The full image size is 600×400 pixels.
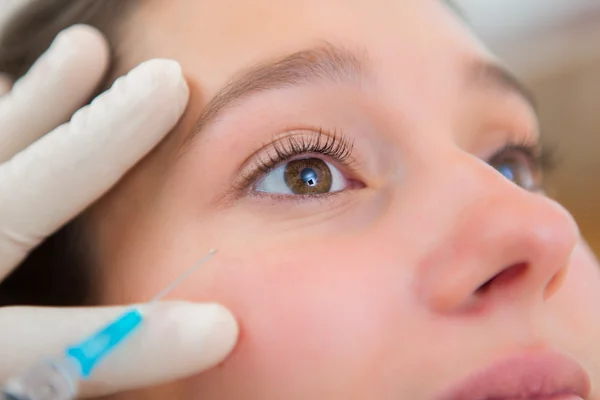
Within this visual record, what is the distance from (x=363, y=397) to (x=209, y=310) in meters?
0.17

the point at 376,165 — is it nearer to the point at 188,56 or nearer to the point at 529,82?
the point at 188,56

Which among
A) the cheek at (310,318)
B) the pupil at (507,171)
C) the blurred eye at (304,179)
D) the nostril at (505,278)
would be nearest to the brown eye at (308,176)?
the blurred eye at (304,179)

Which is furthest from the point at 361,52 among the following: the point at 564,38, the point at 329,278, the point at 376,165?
the point at 564,38

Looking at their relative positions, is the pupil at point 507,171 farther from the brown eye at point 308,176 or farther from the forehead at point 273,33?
the brown eye at point 308,176

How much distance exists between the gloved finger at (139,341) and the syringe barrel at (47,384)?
78 millimetres

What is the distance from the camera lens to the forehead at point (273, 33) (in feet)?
2.27

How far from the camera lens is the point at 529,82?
5.29 ft

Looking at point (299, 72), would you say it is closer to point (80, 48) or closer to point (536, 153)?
point (80, 48)

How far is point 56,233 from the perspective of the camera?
79cm

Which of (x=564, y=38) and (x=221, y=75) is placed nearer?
(x=221, y=75)

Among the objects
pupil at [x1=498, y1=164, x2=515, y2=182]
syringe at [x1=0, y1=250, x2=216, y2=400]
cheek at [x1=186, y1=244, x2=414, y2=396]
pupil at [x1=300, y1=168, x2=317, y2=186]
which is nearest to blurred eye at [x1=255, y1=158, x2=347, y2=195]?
pupil at [x1=300, y1=168, x2=317, y2=186]

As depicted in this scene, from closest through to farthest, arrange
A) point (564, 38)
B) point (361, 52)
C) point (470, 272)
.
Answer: point (470, 272), point (361, 52), point (564, 38)

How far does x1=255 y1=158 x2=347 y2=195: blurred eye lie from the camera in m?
0.71

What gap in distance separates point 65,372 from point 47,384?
0.02 metres
